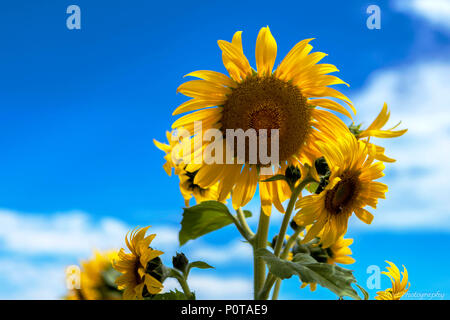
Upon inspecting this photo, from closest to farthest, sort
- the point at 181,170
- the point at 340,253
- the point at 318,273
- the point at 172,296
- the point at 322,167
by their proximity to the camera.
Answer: the point at 318,273, the point at 322,167, the point at 172,296, the point at 181,170, the point at 340,253

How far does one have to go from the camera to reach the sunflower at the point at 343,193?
158cm

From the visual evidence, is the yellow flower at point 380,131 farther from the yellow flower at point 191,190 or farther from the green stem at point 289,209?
the yellow flower at point 191,190

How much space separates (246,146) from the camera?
72.4 inches

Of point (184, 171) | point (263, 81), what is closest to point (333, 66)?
point (263, 81)

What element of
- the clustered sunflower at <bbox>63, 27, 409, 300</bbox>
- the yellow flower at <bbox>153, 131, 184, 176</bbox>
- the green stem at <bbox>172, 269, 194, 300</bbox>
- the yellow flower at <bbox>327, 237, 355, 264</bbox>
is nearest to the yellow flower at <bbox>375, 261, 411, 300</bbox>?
the clustered sunflower at <bbox>63, 27, 409, 300</bbox>

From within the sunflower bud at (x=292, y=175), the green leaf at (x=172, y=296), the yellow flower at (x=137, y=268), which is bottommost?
the green leaf at (x=172, y=296)

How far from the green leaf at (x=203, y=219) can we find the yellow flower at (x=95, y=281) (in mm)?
325

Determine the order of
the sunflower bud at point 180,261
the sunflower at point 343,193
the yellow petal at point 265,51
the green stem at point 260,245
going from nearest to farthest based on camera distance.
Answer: the sunflower at point 343,193, the yellow petal at point 265,51, the green stem at point 260,245, the sunflower bud at point 180,261

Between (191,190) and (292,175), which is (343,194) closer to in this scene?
(292,175)

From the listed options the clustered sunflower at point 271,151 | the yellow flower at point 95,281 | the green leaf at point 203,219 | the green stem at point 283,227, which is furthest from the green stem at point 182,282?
the green stem at point 283,227

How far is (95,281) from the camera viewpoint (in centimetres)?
188

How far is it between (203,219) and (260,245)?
258 millimetres

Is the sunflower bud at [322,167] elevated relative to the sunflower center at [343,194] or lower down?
elevated

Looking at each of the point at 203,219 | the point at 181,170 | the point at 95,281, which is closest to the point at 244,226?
the point at 203,219
